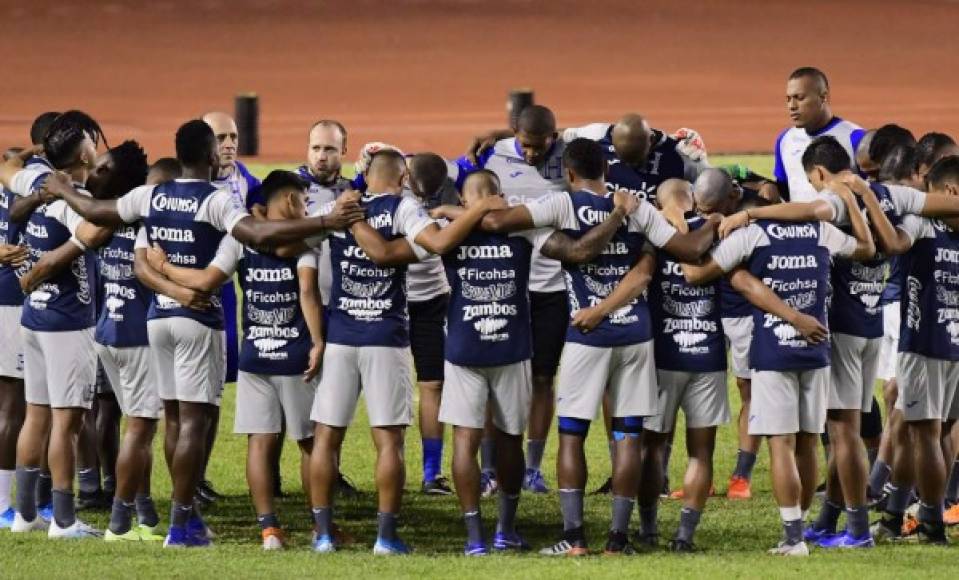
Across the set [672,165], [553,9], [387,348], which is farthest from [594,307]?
[553,9]

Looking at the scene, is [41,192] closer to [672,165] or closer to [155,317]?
[155,317]

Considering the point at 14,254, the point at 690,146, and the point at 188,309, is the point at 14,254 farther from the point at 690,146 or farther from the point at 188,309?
the point at 690,146

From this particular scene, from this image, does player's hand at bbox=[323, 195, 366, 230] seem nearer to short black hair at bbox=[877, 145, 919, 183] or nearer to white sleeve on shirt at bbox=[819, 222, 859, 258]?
white sleeve on shirt at bbox=[819, 222, 859, 258]

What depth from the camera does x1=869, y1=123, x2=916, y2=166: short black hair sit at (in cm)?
1016

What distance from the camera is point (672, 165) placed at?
11.0m

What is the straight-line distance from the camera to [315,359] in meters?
9.27

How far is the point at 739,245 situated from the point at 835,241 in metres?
0.50

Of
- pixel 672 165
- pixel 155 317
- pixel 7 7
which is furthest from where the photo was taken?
pixel 7 7

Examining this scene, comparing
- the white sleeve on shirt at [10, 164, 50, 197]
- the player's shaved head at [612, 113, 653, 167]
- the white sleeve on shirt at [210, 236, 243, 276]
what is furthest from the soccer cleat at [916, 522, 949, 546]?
the white sleeve on shirt at [10, 164, 50, 197]

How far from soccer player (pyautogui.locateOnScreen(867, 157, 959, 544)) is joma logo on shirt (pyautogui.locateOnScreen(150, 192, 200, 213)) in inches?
142

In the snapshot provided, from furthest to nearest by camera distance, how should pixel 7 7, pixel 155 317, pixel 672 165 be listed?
pixel 7 7 → pixel 672 165 → pixel 155 317

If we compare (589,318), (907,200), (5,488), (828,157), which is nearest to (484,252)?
(589,318)

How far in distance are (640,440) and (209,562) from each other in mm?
2215

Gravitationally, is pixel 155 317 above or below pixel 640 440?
above
